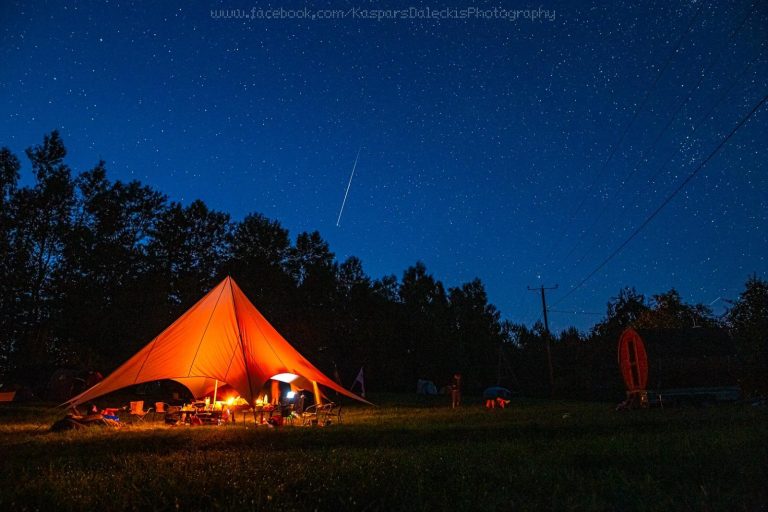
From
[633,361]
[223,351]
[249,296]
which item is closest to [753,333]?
[633,361]

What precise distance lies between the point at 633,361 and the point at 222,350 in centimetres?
1354

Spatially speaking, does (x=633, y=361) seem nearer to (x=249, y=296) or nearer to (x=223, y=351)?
(x=223, y=351)

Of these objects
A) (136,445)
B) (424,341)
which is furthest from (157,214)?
(136,445)

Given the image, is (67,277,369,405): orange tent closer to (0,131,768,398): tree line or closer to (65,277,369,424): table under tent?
(65,277,369,424): table under tent

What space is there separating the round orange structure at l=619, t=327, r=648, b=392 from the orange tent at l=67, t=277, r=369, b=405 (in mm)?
10296

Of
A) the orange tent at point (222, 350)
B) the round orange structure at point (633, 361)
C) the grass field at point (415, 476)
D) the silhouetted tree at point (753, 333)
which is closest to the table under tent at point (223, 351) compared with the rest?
the orange tent at point (222, 350)

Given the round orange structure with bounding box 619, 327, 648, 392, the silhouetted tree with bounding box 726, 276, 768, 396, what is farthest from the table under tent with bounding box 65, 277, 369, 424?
the silhouetted tree with bounding box 726, 276, 768, 396

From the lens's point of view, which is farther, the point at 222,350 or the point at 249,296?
the point at 249,296

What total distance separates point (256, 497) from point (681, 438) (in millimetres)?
6206

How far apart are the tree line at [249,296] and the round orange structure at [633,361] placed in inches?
128

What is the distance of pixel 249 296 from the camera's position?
3772cm

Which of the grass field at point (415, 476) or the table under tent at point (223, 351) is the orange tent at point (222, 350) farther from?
the grass field at point (415, 476)

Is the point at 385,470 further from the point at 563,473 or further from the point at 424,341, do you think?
the point at 424,341

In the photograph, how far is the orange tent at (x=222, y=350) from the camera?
14.5m
